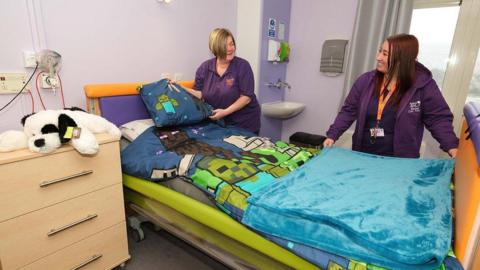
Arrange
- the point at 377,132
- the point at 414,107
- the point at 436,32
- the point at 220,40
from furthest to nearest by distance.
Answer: the point at 436,32 < the point at 220,40 < the point at 377,132 < the point at 414,107

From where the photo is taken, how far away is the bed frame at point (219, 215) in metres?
0.83

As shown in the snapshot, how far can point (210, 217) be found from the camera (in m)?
1.28

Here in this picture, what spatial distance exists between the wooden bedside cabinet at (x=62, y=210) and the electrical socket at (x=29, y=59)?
0.69 meters

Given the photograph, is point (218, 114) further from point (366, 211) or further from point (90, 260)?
point (366, 211)

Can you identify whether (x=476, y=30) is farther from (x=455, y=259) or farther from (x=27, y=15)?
(x=27, y=15)

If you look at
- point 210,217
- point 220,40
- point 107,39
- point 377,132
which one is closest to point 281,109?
point 220,40

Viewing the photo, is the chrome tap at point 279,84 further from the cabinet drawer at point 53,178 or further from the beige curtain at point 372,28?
the cabinet drawer at point 53,178

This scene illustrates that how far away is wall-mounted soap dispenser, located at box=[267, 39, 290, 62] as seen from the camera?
3.14 metres

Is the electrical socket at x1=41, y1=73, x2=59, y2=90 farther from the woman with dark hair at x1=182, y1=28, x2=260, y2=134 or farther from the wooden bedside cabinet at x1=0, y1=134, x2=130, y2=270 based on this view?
the woman with dark hair at x1=182, y1=28, x2=260, y2=134

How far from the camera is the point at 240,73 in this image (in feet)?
7.34

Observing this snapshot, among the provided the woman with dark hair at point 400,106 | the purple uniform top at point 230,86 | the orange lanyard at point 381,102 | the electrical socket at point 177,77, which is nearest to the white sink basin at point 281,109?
the purple uniform top at point 230,86

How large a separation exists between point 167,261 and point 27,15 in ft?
5.56

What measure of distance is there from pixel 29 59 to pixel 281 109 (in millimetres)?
2359

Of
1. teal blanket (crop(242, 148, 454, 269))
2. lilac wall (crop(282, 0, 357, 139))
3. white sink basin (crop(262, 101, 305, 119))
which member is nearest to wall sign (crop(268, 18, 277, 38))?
lilac wall (crop(282, 0, 357, 139))
